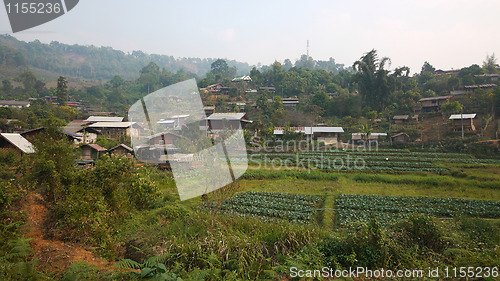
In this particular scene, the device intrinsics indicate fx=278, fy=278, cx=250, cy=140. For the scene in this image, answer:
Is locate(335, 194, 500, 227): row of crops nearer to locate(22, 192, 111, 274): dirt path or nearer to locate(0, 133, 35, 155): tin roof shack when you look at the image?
locate(22, 192, 111, 274): dirt path

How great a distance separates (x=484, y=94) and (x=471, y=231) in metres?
33.2

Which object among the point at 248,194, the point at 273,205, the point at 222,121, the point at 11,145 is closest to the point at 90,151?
the point at 11,145

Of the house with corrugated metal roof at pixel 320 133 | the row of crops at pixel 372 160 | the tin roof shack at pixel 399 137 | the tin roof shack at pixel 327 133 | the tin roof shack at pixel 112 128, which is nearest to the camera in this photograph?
the row of crops at pixel 372 160

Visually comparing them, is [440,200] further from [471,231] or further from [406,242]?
[406,242]

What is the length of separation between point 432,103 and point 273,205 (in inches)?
1405

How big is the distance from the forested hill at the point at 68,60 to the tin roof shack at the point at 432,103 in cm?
8030

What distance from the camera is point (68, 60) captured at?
10569cm

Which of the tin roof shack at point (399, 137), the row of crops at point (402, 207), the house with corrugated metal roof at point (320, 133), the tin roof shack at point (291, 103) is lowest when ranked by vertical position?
the row of crops at point (402, 207)

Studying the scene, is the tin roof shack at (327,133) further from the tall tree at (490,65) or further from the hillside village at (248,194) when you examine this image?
the tall tree at (490,65)

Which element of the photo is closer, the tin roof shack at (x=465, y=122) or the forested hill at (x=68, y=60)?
the tin roof shack at (x=465, y=122)

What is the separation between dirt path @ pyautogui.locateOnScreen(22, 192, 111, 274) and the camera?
14.0ft

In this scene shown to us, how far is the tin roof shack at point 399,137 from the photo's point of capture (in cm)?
3077

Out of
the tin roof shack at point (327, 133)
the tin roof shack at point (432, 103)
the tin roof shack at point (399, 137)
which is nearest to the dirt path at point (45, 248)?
the tin roof shack at point (327, 133)

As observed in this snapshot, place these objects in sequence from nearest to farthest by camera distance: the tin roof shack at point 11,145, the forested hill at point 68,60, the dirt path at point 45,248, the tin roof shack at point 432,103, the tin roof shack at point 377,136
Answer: the dirt path at point 45,248 → the tin roof shack at point 11,145 → the tin roof shack at point 377,136 → the tin roof shack at point 432,103 → the forested hill at point 68,60
